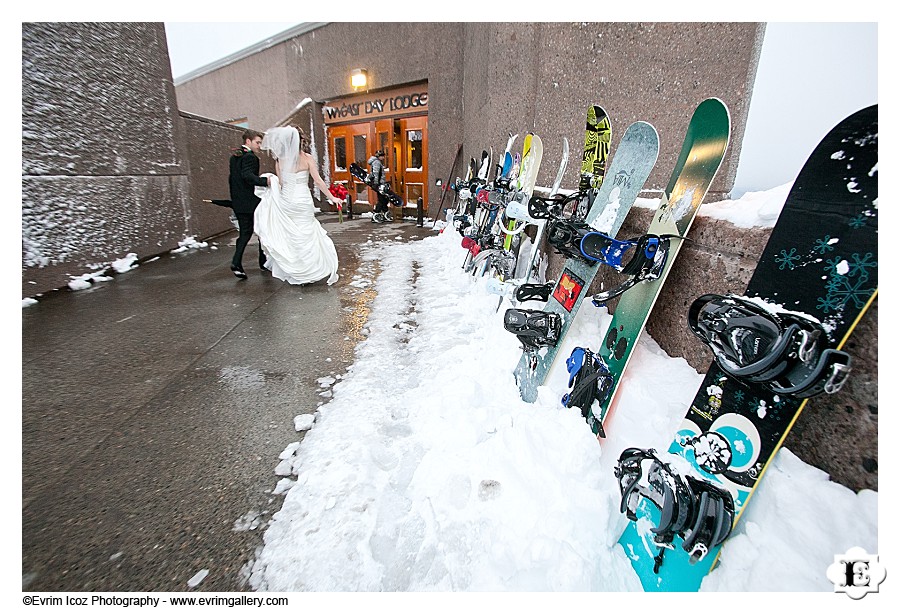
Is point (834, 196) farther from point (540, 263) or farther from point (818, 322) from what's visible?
point (540, 263)

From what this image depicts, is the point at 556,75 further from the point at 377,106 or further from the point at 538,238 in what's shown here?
the point at 377,106

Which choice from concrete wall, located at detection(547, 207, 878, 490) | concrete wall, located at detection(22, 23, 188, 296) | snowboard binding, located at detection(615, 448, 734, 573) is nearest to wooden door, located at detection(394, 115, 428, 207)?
concrete wall, located at detection(22, 23, 188, 296)

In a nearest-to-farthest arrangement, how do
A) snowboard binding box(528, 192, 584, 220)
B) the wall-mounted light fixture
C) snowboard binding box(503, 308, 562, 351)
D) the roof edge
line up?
snowboard binding box(503, 308, 562, 351) < snowboard binding box(528, 192, 584, 220) < the wall-mounted light fixture < the roof edge

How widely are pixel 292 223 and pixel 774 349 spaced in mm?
4709

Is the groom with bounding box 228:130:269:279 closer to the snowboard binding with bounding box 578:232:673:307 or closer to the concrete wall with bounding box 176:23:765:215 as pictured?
the concrete wall with bounding box 176:23:765:215

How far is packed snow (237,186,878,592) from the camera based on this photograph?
42.5 inches

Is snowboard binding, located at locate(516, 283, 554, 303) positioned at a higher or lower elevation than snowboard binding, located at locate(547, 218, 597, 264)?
lower

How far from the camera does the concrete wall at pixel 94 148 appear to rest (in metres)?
4.14

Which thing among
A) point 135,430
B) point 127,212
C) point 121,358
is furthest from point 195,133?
point 135,430

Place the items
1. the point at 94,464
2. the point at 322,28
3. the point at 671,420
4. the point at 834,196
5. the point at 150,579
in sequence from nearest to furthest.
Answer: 1. the point at 834,196
2. the point at 150,579
3. the point at 671,420
4. the point at 94,464
5. the point at 322,28

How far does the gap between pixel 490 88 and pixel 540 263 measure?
4251mm

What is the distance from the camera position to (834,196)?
1.16 metres

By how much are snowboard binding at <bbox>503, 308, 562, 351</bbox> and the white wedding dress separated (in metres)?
3.39

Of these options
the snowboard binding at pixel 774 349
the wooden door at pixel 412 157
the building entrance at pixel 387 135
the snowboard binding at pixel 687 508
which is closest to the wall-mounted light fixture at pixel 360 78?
the building entrance at pixel 387 135
